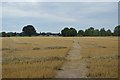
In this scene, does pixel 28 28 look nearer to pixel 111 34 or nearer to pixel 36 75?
pixel 111 34

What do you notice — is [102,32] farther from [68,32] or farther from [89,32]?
[68,32]

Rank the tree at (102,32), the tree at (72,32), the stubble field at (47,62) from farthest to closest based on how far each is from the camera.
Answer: the tree at (102,32) → the tree at (72,32) → the stubble field at (47,62)

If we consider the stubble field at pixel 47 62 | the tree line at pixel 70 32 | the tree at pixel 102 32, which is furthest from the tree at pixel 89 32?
the stubble field at pixel 47 62

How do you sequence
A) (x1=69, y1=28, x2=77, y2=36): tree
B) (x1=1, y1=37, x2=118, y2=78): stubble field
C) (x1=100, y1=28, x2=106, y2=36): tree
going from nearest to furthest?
(x1=1, y1=37, x2=118, y2=78): stubble field, (x1=69, y1=28, x2=77, y2=36): tree, (x1=100, y1=28, x2=106, y2=36): tree

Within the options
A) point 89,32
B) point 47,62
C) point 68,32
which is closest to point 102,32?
point 89,32

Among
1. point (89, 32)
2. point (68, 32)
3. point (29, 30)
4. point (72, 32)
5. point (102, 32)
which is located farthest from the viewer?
point (89, 32)

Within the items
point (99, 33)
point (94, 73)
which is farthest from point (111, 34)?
point (94, 73)

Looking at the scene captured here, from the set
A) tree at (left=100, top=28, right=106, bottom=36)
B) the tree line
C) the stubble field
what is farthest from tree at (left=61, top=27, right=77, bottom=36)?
the stubble field

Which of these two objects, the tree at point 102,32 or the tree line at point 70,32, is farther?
the tree at point 102,32

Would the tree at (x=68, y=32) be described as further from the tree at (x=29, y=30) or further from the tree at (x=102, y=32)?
the tree at (x=29, y=30)

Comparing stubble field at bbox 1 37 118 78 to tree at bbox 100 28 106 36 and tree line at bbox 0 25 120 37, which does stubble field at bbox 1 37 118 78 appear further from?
tree at bbox 100 28 106 36

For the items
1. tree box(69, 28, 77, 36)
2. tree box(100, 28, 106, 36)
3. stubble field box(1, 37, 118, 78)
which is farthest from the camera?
tree box(100, 28, 106, 36)

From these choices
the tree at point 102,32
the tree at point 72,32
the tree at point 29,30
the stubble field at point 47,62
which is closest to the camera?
the stubble field at point 47,62

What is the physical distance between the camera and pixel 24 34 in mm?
159875
